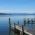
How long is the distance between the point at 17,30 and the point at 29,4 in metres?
1.20

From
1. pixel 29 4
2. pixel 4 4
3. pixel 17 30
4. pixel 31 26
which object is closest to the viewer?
pixel 17 30

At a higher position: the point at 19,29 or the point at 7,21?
the point at 7,21

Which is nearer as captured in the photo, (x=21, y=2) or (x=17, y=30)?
(x=17, y=30)

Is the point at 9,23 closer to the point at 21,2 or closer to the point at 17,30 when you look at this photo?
the point at 17,30

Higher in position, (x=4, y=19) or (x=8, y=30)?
(x=4, y=19)

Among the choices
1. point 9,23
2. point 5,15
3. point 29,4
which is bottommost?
point 9,23

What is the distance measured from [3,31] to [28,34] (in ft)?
2.28

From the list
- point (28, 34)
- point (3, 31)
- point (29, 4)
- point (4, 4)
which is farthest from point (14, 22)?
point (29, 4)

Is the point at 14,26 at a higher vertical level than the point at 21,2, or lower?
lower

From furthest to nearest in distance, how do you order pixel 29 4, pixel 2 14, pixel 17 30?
pixel 29 4 → pixel 17 30 → pixel 2 14

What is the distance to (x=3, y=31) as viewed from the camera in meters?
2.79

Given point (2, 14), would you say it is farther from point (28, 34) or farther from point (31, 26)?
point (31, 26)

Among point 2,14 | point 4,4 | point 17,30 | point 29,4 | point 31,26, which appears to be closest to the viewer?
point 2,14

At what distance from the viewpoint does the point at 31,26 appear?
9.61 ft
